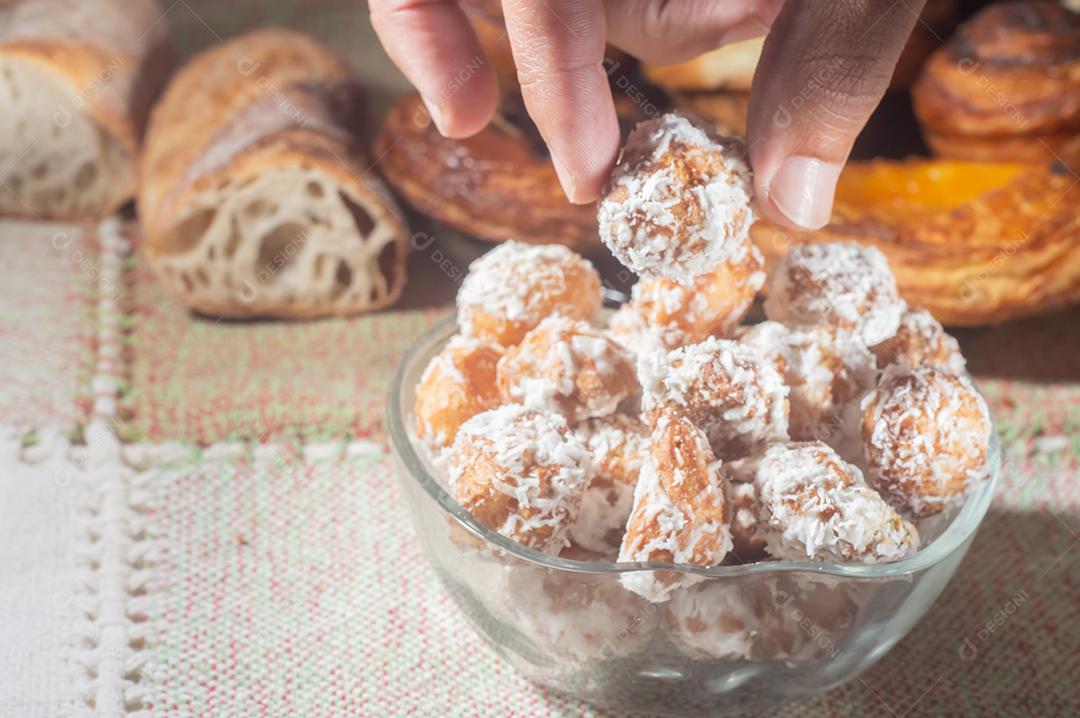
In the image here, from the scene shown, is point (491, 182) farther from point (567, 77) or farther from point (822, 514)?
point (822, 514)

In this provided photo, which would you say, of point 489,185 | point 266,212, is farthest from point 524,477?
point 266,212

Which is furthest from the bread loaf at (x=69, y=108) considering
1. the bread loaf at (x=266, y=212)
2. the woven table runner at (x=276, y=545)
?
the woven table runner at (x=276, y=545)

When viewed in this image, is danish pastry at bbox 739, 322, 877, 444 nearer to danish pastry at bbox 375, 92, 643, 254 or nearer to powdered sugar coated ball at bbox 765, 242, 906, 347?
powdered sugar coated ball at bbox 765, 242, 906, 347

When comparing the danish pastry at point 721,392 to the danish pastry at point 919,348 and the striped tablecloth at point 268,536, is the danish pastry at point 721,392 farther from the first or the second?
the striped tablecloth at point 268,536

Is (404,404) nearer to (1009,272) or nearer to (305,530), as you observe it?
(305,530)

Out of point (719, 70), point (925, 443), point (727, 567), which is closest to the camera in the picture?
point (727, 567)

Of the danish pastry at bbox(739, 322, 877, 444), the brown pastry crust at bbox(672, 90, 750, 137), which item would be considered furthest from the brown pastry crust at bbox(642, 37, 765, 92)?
the danish pastry at bbox(739, 322, 877, 444)
